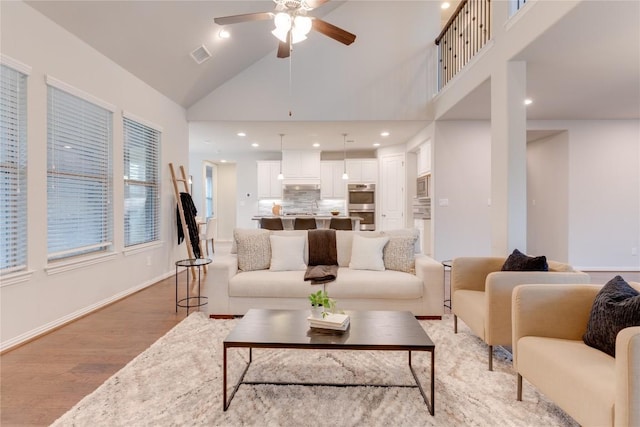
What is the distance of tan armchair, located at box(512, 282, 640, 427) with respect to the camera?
1.24 metres

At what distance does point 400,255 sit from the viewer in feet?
11.7

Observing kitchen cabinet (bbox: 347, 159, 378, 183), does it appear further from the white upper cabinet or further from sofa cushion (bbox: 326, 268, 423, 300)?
sofa cushion (bbox: 326, 268, 423, 300)

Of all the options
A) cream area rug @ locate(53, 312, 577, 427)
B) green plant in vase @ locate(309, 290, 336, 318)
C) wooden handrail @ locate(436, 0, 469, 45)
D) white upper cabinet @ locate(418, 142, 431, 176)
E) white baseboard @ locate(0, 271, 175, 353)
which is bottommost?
cream area rug @ locate(53, 312, 577, 427)

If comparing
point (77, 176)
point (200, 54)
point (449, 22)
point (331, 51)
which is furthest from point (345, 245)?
point (449, 22)

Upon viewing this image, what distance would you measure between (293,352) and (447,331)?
4.70 feet

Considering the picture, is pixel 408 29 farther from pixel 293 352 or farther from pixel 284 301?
pixel 293 352

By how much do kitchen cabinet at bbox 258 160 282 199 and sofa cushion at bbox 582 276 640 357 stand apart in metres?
7.47

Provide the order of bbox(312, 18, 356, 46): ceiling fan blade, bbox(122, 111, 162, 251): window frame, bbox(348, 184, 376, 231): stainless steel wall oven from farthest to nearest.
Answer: bbox(348, 184, 376, 231): stainless steel wall oven
bbox(122, 111, 162, 251): window frame
bbox(312, 18, 356, 46): ceiling fan blade

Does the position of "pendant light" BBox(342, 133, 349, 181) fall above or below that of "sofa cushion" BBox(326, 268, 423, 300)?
above

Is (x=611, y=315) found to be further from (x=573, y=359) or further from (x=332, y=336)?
(x=332, y=336)

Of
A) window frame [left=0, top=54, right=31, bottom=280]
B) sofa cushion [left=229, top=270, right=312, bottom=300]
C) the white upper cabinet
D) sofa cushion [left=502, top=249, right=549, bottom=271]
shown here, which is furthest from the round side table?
the white upper cabinet

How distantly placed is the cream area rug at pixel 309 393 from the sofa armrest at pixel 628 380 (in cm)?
63

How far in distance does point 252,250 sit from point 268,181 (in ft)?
17.5

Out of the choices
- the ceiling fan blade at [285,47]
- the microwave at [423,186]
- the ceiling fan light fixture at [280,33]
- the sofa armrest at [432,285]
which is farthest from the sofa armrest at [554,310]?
the microwave at [423,186]
